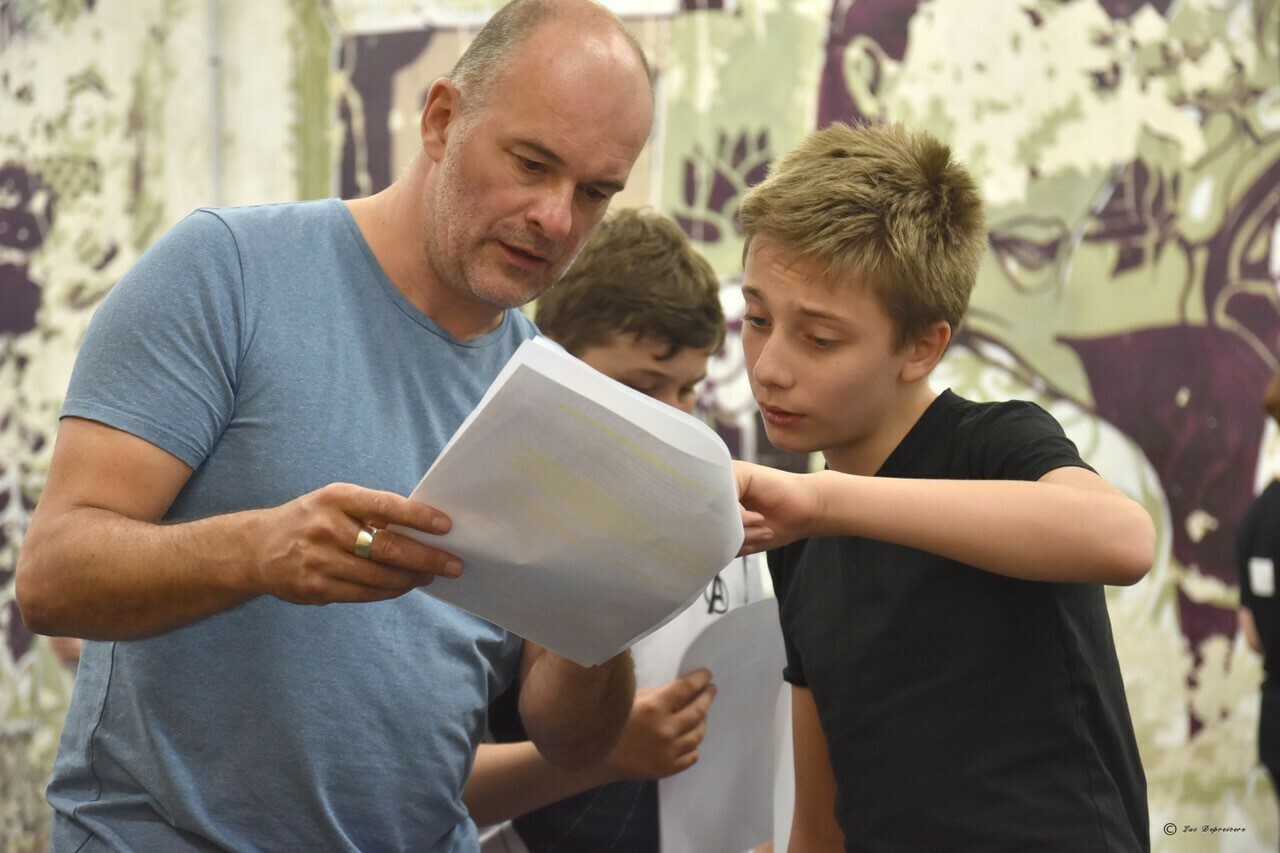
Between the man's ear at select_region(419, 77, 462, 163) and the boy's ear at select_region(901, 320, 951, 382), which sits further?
the man's ear at select_region(419, 77, 462, 163)

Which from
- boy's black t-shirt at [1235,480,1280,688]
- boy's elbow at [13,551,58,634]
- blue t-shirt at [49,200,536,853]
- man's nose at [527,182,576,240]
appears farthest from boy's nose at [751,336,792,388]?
boy's black t-shirt at [1235,480,1280,688]

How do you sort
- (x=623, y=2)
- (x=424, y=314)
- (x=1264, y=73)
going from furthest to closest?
(x=623, y=2)
(x=1264, y=73)
(x=424, y=314)

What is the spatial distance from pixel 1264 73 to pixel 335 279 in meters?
2.62

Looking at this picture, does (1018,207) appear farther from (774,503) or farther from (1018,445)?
(774,503)

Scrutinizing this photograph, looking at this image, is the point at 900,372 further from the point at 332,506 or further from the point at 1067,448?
the point at 332,506

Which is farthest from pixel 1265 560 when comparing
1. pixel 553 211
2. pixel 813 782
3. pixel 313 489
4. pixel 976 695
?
pixel 313 489

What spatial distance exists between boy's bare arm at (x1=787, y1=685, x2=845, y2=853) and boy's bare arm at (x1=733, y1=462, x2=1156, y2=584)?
0.44 meters

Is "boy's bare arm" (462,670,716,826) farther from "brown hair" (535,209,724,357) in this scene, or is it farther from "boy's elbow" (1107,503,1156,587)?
"boy's elbow" (1107,503,1156,587)

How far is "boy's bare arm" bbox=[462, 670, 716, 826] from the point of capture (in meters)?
1.59

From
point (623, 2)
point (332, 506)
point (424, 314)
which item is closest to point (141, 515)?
point (332, 506)

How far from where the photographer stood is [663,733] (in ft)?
5.21

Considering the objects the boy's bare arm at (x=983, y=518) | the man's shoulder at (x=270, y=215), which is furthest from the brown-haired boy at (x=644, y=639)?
the boy's bare arm at (x=983, y=518)

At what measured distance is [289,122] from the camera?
3395 mm

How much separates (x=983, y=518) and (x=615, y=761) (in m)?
0.74
